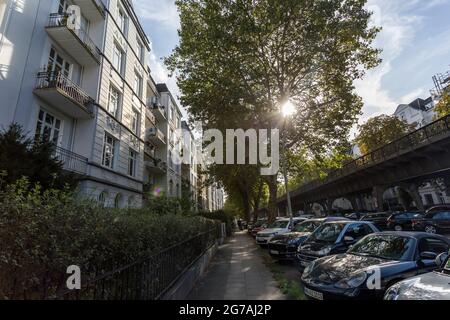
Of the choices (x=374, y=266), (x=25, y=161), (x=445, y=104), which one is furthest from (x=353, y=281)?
(x=445, y=104)

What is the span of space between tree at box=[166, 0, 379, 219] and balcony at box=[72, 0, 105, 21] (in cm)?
491

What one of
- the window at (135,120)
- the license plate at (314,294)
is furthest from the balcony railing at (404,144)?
the window at (135,120)

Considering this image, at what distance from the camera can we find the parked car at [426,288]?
3.49m

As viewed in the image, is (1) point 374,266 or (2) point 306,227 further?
(2) point 306,227

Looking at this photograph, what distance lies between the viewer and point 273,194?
21.5 metres

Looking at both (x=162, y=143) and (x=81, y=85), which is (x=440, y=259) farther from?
(x=162, y=143)

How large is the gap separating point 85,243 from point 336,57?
716 inches

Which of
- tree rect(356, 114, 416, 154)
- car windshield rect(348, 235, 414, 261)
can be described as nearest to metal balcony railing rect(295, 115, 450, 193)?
tree rect(356, 114, 416, 154)

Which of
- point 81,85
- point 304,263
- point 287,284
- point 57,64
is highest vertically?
point 57,64

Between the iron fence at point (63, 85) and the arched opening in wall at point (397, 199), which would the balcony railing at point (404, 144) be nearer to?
the iron fence at point (63, 85)

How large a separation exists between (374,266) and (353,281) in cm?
60

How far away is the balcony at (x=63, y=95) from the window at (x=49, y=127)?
595mm

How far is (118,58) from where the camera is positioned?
1853 centimetres
